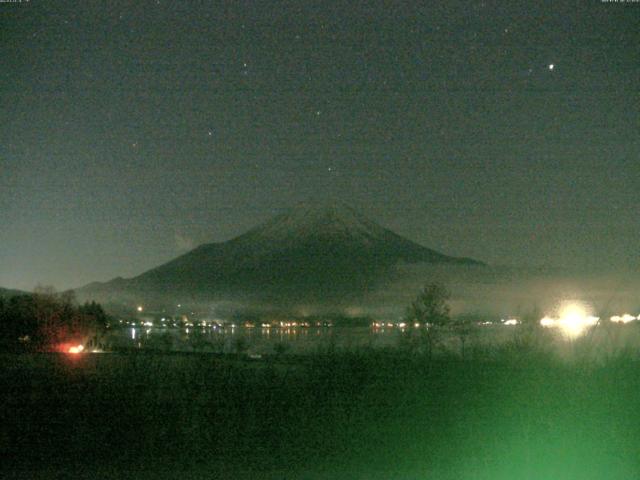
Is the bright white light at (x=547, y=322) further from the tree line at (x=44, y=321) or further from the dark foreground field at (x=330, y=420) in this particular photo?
the tree line at (x=44, y=321)

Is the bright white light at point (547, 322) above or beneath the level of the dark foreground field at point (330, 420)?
above

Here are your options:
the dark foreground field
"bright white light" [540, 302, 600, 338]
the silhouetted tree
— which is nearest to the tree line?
the silhouetted tree

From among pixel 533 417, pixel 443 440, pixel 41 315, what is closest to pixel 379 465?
pixel 443 440

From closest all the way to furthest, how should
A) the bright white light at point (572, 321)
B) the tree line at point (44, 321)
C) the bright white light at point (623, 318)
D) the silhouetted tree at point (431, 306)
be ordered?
the bright white light at point (572, 321) → the bright white light at point (623, 318) → the silhouetted tree at point (431, 306) → the tree line at point (44, 321)

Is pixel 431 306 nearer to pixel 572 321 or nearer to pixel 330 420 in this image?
pixel 572 321

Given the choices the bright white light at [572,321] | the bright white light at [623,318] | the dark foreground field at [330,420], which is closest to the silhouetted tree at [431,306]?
the bright white light at [572,321]

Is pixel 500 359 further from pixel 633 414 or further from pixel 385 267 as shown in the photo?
pixel 385 267

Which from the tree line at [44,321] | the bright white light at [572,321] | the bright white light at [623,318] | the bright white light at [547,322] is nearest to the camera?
the bright white light at [572,321]

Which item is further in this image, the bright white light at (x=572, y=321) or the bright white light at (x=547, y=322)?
the bright white light at (x=547, y=322)

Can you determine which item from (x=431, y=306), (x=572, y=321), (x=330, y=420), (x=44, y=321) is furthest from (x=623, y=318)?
(x=44, y=321)

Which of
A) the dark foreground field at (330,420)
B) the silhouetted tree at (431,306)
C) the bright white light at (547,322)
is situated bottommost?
the dark foreground field at (330,420)
